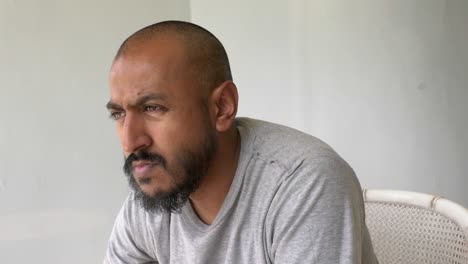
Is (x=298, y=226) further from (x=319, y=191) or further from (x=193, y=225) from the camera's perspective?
(x=193, y=225)

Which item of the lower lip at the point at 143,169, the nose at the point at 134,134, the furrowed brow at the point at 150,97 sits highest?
the furrowed brow at the point at 150,97

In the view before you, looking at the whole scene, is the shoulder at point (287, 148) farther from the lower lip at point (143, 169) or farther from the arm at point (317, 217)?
the lower lip at point (143, 169)

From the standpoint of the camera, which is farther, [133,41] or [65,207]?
[65,207]

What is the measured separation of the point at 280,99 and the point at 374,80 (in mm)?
358

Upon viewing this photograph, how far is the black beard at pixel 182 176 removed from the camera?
730mm

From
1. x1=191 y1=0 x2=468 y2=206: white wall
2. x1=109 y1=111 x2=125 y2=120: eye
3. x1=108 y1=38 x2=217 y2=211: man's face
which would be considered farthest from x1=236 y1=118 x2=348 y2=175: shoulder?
x1=191 y1=0 x2=468 y2=206: white wall

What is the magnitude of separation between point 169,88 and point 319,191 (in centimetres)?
27

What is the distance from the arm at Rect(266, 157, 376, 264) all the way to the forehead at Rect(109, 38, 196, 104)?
218 mm

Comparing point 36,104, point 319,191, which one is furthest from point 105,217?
point 319,191

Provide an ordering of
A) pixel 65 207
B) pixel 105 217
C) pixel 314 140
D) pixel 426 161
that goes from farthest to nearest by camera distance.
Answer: pixel 105 217 < pixel 65 207 < pixel 426 161 < pixel 314 140

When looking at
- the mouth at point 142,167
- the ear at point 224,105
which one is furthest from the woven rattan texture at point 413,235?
the mouth at point 142,167

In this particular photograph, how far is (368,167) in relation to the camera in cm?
140

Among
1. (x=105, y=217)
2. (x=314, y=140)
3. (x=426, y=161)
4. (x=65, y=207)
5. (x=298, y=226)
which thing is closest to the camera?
(x=298, y=226)

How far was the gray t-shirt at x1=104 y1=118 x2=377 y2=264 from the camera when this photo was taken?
66cm
